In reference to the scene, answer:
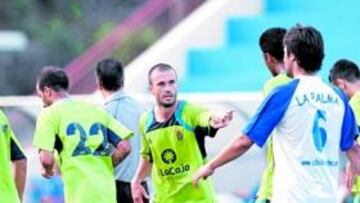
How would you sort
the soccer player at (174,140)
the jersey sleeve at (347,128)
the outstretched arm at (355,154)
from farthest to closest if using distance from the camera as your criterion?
the soccer player at (174,140), the outstretched arm at (355,154), the jersey sleeve at (347,128)

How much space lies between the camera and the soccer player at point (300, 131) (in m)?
7.17

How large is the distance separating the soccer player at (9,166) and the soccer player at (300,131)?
3.94 ft

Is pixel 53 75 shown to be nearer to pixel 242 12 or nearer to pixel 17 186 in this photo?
pixel 17 186

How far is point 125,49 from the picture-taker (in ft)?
56.6

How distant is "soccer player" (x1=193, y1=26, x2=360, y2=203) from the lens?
23.5ft

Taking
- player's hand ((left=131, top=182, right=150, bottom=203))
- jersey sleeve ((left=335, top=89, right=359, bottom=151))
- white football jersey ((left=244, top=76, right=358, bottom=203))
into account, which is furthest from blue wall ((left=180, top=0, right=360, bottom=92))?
white football jersey ((left=244, top=76, right=358, bottom=203))

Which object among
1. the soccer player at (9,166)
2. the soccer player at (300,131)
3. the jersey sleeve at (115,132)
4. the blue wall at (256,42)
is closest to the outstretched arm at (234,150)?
the soccer player at (300,131)

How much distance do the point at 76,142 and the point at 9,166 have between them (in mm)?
1229

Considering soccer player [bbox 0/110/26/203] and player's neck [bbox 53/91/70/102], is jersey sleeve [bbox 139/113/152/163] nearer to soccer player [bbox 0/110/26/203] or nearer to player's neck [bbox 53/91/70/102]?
player's neck [bbox 53/91/70/102]

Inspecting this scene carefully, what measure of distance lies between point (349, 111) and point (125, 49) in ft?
32.5

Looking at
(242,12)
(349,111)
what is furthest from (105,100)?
(242,12)

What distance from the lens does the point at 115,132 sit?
9367 millimetres

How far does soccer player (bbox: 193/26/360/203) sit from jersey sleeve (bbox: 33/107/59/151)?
1.92 m

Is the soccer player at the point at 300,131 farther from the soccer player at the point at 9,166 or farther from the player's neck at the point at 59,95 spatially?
the player's neck at the point at 59,95
